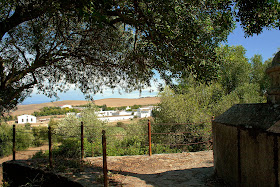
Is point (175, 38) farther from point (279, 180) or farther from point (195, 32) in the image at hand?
point (279, 180)

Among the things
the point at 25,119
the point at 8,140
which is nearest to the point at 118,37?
the point at 8,140

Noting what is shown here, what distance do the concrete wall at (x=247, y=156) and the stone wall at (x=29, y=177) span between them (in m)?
3.41

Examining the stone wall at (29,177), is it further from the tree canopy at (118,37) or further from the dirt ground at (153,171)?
the tree canopy at (118,37)

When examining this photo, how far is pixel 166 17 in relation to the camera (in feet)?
15.5

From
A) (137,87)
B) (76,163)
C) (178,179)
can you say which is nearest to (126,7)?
(137,87)

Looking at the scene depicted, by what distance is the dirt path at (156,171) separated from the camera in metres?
4.92

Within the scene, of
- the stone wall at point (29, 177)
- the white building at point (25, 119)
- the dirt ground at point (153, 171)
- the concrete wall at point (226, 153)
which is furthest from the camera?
the white building at point (25, 119)

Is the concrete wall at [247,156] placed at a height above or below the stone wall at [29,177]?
above

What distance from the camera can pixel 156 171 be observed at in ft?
20.0

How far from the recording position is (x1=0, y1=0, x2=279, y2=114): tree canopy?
187 inches

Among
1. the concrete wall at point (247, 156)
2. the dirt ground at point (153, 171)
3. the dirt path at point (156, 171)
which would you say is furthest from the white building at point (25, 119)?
the concrete wall at point (247, 156)

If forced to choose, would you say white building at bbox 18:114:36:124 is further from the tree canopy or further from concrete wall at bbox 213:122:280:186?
concrete wall at bbox 213:122:280:186

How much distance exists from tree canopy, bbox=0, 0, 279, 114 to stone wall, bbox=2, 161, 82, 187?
2.09 m

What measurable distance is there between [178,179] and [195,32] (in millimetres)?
3469
